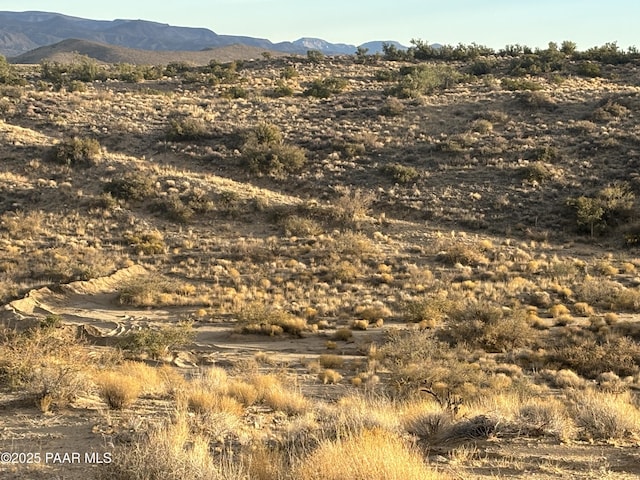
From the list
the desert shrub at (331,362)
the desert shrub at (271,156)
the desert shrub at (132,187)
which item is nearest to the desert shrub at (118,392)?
the desert shrub at (331,362)

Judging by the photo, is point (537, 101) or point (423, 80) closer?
point (537, 101)

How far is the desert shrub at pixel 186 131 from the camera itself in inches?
1463

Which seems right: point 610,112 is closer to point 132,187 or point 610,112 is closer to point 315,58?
point 132,187

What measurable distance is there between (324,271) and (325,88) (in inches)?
1125

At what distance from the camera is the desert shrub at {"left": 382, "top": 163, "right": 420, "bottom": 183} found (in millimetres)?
31797

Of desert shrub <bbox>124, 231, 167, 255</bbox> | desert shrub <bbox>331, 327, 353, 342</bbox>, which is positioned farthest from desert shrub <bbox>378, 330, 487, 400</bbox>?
desert shrub <bbox>124, 231, 167, 255</bbox>

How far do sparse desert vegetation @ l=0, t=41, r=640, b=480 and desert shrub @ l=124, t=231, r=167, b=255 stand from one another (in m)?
0.24

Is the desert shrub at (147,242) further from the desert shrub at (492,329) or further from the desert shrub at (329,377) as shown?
the desert shrub at (329,377)

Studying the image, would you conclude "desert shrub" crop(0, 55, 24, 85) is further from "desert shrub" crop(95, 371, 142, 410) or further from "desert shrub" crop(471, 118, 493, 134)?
"desert shrub" crop(95, 371, 142, 410)

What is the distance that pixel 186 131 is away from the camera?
37.3 m

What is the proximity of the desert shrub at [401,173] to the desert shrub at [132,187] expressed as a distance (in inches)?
537

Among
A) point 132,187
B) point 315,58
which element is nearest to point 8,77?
point 132,187

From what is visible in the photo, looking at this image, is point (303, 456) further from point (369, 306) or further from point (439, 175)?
point (439, 175)

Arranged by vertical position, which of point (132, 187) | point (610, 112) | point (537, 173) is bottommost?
point (132, 187)
